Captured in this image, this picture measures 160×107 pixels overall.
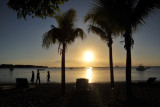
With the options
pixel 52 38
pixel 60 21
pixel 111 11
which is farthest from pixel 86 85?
pixel 111 11

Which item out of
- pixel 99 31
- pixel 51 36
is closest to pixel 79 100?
pixel 51 36

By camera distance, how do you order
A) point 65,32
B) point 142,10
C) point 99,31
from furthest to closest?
1. point 99,31
2. point 65,32
3. point 142,10

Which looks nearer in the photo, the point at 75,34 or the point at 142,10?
the point at 142,10

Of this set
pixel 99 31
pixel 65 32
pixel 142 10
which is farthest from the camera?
pixel 99 31

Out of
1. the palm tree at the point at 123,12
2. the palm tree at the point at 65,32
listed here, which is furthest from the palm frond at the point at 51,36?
the palm tree at the point at 123,12

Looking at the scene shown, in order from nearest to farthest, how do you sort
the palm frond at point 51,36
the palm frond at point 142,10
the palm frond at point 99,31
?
the palm frond at point 142,10
the palm frond at point 51,36
the palm frond at point 99,31

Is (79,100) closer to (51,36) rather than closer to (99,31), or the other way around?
(51,36)

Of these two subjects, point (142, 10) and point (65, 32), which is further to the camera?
point (65, 32)

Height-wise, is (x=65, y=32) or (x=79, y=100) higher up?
(x=65, y=32)

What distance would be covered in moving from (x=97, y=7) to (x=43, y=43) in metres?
4.20

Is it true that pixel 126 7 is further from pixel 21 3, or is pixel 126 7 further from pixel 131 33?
pixel 21 3

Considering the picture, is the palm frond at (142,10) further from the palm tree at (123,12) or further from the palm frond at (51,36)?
the palm frond at (51,36)

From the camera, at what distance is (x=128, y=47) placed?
7625 millimetres

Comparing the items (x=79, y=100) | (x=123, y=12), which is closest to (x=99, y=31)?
(x=123, y=12)
